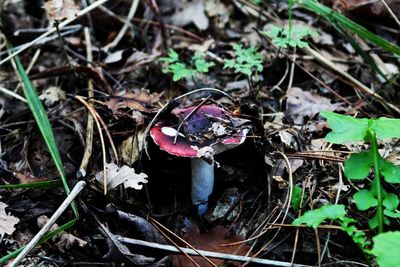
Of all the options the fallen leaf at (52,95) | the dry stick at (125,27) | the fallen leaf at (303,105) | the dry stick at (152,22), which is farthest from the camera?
the dry stick at (152,22)

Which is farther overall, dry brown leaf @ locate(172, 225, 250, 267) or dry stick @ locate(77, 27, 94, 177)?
dry stick @ locate(77, 27, 94, 177)

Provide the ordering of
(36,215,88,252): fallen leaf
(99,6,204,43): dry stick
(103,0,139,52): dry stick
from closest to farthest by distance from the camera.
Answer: (36,215,88,252): fallen leaf → (103,0,139,52): dry stick → (99,6,204,43): dry stick

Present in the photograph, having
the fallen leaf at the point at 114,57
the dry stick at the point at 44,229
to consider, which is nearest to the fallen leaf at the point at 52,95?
the fallen leaf at the point at 114,57

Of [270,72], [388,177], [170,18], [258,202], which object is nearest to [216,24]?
[170,18]

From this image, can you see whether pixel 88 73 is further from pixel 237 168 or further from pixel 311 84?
pixel 311 84

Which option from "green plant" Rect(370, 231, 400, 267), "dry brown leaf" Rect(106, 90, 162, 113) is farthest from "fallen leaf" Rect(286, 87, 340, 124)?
"green plant" Rect(370, 231, 400, 267)

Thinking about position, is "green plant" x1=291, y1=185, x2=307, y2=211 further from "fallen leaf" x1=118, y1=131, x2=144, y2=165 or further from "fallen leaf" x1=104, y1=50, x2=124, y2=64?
"fallen leaf" x1=104, y1=50, x2=124, y2=64

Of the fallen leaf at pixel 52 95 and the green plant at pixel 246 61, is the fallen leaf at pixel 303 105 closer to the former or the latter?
the green plant at pixel 246 61
